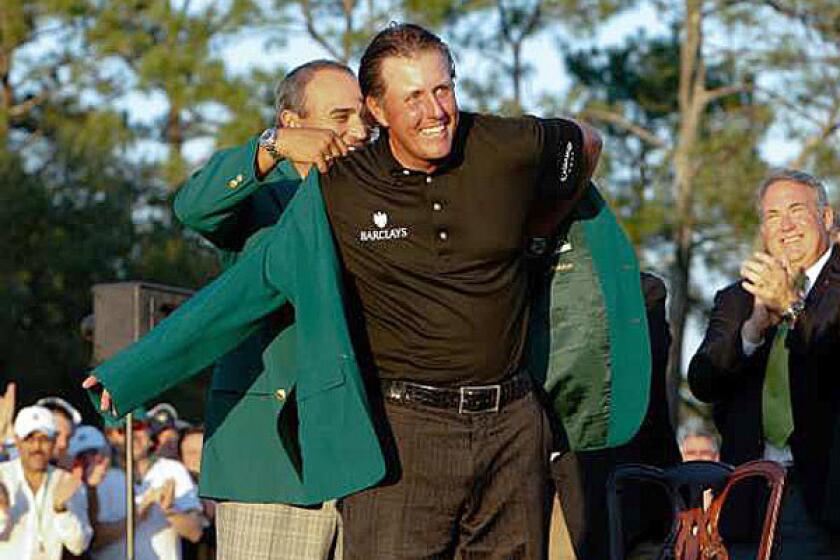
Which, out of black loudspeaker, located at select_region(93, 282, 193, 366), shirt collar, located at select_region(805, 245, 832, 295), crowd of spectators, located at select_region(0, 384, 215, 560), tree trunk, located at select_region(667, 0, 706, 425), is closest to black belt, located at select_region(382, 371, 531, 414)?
shirt collar, located at select_region(805, 245, 832, 295)

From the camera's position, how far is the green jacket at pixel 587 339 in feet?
17.7

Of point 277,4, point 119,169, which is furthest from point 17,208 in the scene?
point 277,4

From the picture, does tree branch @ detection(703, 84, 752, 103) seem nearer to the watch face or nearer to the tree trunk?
the tree trunk

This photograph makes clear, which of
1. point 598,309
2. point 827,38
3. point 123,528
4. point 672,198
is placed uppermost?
point 827,38

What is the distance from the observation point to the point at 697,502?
5832mm

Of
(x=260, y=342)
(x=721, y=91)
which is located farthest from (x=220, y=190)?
(x=721, y=91)

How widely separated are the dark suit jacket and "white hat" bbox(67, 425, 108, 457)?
629cm

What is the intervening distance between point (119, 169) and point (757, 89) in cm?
1015

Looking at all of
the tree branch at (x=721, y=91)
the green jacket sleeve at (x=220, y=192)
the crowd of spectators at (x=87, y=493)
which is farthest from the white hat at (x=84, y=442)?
the tree branch at (x=721, y=91)

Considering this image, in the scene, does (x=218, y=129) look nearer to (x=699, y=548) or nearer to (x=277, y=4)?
(x=277, y=4)

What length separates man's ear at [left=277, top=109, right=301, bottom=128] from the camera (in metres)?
5.77

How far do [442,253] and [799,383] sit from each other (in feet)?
8.48

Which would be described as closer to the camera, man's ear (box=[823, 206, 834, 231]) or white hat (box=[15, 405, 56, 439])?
man's ear (box=[823, 206, 834, 231])

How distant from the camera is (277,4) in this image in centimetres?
3031
